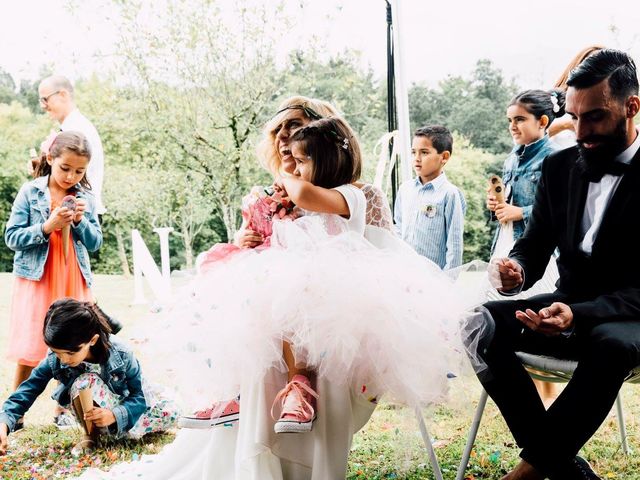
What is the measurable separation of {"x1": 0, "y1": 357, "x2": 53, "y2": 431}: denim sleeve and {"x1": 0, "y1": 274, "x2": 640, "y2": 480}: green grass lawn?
20 cm

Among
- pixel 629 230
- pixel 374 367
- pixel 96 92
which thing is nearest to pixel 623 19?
pixel 96 92

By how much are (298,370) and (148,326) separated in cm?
47

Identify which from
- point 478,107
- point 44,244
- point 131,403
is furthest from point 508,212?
point 478,107

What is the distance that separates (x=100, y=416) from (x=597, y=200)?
1.95m

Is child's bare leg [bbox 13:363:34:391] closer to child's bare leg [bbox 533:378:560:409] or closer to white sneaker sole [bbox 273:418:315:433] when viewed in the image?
white sneaker sole [bbox 273:418:315:433]

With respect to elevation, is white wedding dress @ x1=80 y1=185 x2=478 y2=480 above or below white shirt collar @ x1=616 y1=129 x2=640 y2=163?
below

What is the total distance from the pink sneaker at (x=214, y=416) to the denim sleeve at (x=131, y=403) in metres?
0.84

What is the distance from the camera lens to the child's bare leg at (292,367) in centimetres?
195

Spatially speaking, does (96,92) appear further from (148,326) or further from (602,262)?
(602,262)

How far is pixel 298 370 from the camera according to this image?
6.40ft

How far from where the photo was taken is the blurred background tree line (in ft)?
23.0

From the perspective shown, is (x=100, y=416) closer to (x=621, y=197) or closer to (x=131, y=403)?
(x=131, y=403)

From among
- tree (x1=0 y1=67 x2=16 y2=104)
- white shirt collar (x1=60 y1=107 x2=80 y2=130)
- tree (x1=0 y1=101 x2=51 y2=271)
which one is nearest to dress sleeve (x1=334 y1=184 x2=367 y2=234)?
white shirt collar (x1=60 y1=107 x2=80 y2=130)

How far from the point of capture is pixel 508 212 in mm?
2898
